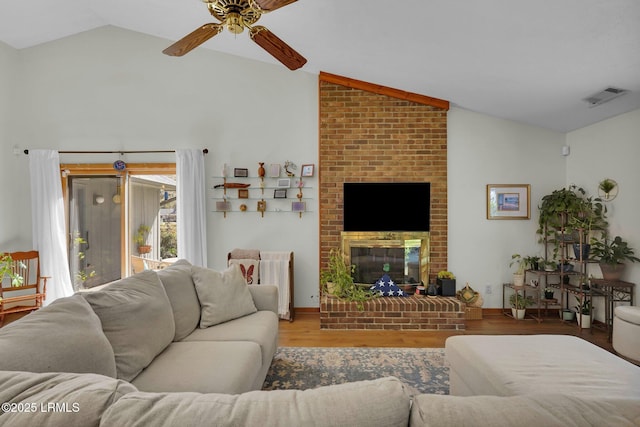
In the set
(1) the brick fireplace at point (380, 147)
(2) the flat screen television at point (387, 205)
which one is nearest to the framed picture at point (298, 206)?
(1) the brick fireplace at point (380, 147)

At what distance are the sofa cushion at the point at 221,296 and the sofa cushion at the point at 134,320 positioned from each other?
369 mm

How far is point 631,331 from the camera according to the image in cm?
270

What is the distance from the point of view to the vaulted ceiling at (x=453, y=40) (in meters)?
2.19

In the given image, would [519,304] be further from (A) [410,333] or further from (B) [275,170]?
(B) [275,170]

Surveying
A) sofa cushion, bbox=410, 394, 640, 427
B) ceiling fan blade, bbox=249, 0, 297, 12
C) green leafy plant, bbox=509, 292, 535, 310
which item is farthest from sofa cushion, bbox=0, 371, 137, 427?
green leafy plant, bbox=509, 292, 535, 310

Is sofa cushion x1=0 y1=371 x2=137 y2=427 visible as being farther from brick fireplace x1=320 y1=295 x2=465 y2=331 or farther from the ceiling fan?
brick fireplace x1=320 y1=295 x2=465 y2=331

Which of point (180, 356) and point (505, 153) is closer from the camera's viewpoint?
point (180, 356)

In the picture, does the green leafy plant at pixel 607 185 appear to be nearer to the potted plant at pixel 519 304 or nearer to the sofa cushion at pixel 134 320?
the potted plant at pixel 519 304

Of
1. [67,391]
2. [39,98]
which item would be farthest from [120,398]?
[39,98]

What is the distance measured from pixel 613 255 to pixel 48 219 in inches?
257

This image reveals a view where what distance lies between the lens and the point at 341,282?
3.88 metres

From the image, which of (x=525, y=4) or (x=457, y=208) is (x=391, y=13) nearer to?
(x=525, y=4)

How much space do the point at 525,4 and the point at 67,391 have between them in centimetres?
285

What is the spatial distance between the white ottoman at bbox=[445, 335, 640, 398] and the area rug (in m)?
0.48
